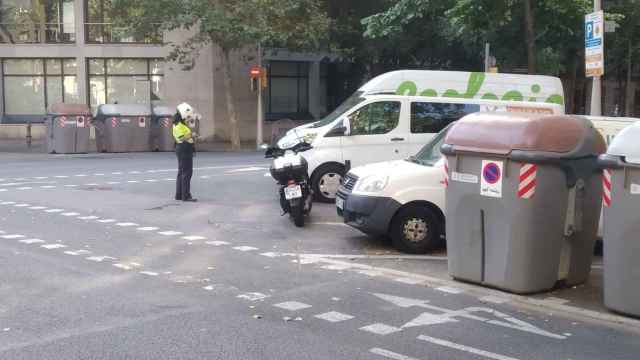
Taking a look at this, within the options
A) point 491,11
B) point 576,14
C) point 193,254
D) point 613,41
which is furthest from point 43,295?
point 613,41

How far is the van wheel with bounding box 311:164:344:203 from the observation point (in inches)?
543

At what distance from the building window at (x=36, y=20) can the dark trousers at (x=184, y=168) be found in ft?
79.1

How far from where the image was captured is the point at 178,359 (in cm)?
545

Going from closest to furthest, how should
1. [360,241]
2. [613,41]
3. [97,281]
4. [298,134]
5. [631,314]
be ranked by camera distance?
[631,314] → [97,281] → [360,241] → [298,134] → [613,41]

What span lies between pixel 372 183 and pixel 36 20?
30023mm

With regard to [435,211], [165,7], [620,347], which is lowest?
[620,347]

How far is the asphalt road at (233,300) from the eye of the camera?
578cm

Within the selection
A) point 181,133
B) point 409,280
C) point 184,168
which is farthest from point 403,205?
point 181,133

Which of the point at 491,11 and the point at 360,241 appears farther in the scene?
the point at 491,11

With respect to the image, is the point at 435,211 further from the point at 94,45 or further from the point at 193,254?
the point at 94,45

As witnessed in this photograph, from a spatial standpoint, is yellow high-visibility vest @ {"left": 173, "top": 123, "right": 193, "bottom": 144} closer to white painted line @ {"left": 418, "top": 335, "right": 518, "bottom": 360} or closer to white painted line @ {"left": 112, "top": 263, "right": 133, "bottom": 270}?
white painted line @ {"left": 112, "top": 263, "right": 133, "bottom": 270}

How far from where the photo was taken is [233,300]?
7.13 meters

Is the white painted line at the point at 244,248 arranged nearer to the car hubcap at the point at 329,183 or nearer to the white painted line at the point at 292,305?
the white painted line at the point at 292,305

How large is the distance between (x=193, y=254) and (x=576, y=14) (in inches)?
454
